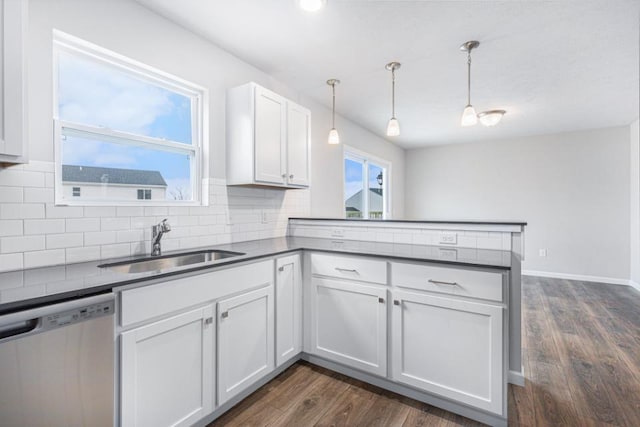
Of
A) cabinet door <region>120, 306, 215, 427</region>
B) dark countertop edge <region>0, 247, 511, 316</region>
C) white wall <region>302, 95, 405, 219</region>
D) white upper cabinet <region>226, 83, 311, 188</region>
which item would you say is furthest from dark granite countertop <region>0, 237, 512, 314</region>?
white wall <region>302, 95, 405, 219</region>

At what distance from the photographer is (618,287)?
180 inches

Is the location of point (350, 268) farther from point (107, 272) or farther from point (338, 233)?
point (107, 272)

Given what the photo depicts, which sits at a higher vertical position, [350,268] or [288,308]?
[350,268]

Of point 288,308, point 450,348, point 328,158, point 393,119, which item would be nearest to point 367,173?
point 328,158

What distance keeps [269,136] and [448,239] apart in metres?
1.59

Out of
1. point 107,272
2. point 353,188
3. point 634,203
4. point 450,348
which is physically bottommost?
point 450,348

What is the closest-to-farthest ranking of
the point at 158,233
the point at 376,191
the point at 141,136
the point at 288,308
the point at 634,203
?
the point at 158,233
the point at 141,136
the point at 288,308
the point at 634,203
the point at 376,191

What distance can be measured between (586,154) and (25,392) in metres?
6.84

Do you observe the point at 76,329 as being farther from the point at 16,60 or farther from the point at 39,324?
the point at 16,60

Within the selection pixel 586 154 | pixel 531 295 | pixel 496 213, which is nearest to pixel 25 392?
pixel 531 295

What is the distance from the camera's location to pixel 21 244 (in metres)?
1.46

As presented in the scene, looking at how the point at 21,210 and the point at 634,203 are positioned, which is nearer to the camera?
the point at 21,210

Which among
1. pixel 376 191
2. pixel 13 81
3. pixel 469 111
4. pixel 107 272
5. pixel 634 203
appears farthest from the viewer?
pixel 376 191

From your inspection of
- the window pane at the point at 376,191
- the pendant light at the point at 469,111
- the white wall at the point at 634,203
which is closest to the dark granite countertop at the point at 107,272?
the pendant light at the point at 469,111
